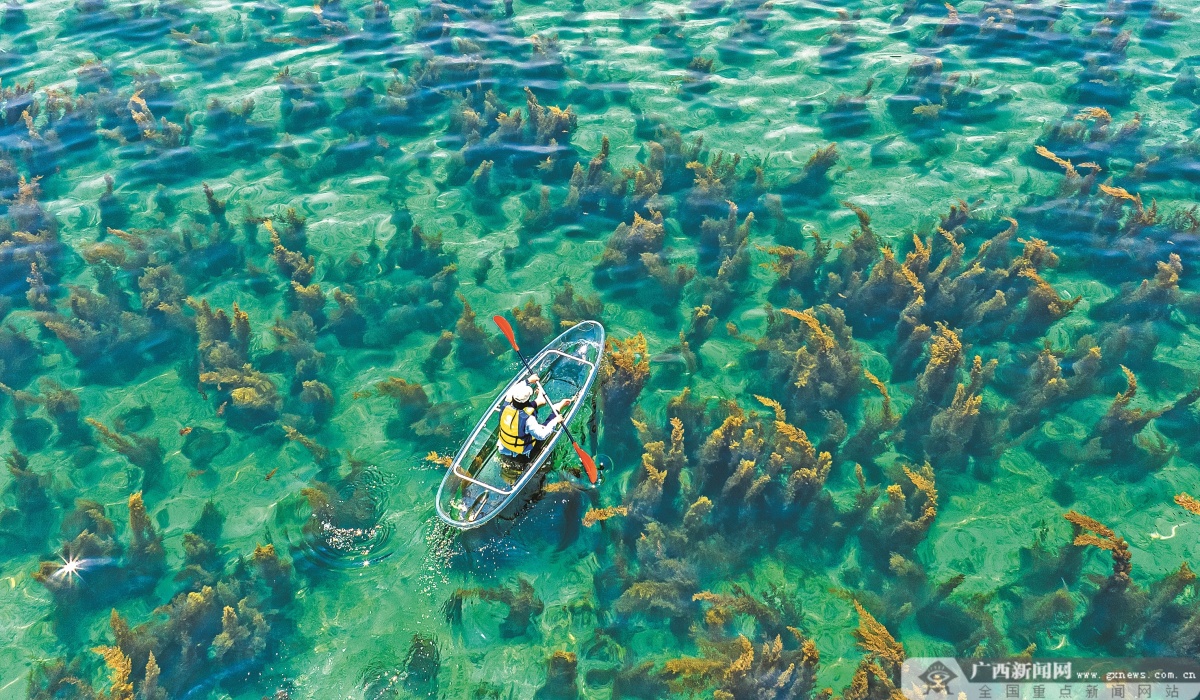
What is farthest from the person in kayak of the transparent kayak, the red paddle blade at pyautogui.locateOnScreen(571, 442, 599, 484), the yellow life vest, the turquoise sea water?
the turquoise sea water

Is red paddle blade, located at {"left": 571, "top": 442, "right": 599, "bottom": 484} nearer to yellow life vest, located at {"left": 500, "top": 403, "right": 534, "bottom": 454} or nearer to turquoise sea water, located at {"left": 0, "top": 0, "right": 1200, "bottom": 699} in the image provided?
turquoise sea water, located at {"left": 0, "top": 0, "right": 1200, "bottom": 699}

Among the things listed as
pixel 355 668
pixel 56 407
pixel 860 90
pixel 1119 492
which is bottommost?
pixel 355 668

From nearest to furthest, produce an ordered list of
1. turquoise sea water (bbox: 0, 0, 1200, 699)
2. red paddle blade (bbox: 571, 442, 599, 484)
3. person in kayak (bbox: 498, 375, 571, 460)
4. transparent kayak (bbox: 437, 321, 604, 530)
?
turquoise sea water (bbox: 0, 0, 1200, 699) < person in kayak (bbox: 498, 375, 571, 460) < red paddle blade (bbox: 571, 442, 599, 484) < transparent kayak (bbox: 437, 321, 604, 530)

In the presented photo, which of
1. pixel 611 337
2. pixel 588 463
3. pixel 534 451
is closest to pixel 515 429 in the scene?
pixel 534 451

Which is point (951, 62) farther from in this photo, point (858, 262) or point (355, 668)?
point (355, 668)

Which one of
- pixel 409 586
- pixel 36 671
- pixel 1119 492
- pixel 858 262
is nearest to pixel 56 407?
pixel 36 671

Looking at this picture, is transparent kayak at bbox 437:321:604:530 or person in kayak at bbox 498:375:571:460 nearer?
person in kayak at bbox 498:375:571:460

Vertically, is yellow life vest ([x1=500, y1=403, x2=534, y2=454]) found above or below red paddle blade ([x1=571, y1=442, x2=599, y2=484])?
above
